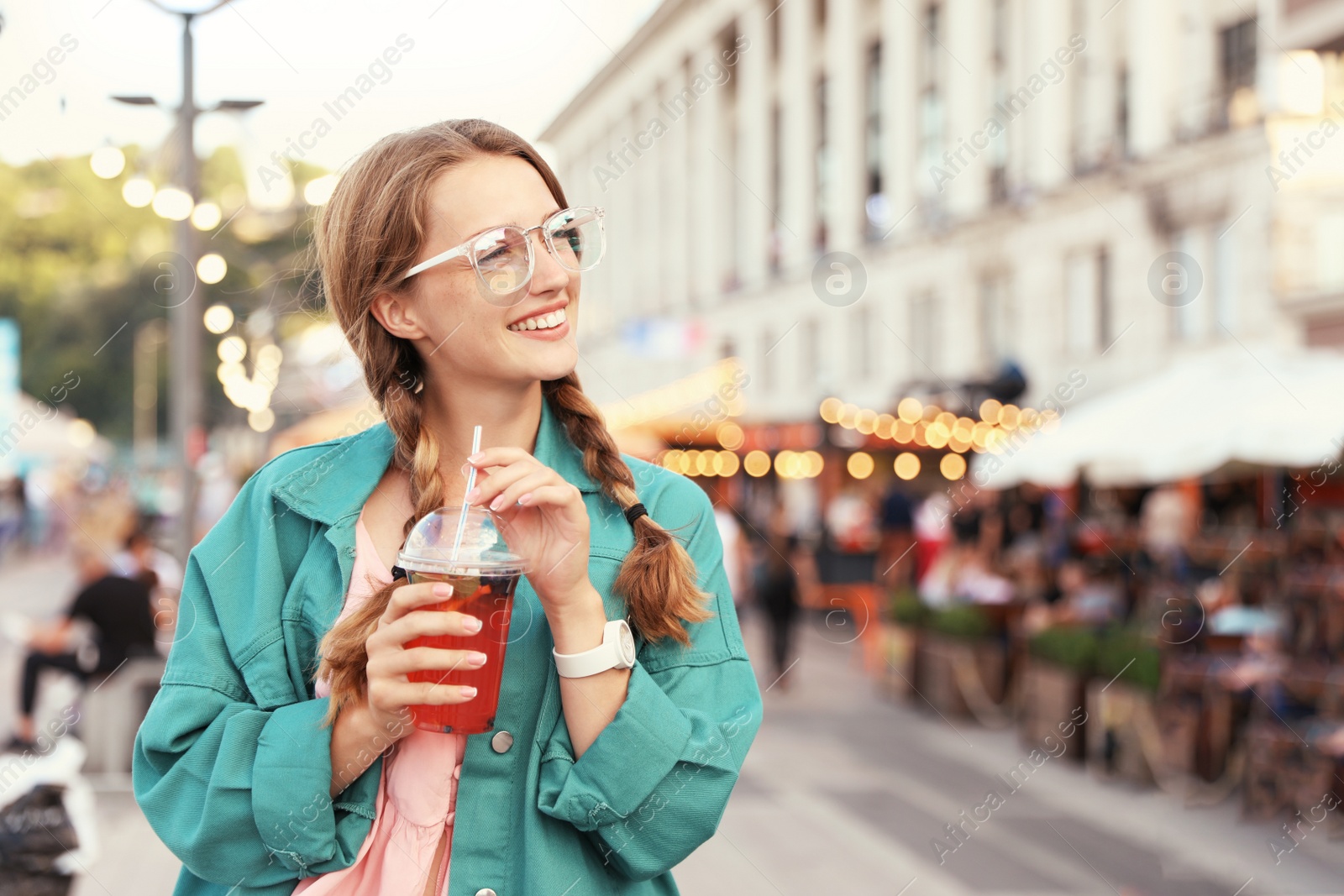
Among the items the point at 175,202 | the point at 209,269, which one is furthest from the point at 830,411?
the point at 175,202

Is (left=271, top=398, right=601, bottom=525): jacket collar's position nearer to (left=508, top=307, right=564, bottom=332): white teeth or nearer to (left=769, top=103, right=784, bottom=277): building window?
(left=508, top=307, right=564, bottom=332): white teeth

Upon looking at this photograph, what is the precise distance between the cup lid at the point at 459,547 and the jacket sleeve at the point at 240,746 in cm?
25

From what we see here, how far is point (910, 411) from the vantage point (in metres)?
19.2

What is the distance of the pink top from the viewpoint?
162 cm

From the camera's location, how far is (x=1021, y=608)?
1161 centimetres

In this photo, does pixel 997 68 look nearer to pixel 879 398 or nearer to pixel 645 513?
pixel 879 398

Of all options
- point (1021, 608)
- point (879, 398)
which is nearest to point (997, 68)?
point (879, 398)

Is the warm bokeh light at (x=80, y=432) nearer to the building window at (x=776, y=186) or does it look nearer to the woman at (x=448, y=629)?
the building window at (x=776, y=186)

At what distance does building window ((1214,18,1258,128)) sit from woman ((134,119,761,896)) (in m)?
19.6

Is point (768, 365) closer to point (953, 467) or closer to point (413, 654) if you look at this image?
point (953, 467)

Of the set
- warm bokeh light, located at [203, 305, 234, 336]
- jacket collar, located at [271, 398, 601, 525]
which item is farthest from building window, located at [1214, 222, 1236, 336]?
jacket collar, located at [271, 398, 601, 525]

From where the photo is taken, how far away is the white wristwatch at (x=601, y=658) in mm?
1564

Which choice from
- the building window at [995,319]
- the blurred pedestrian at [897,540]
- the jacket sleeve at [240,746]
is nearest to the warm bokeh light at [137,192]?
the jacket sleeve at [240,746]

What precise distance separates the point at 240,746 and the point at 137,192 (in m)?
5.91
